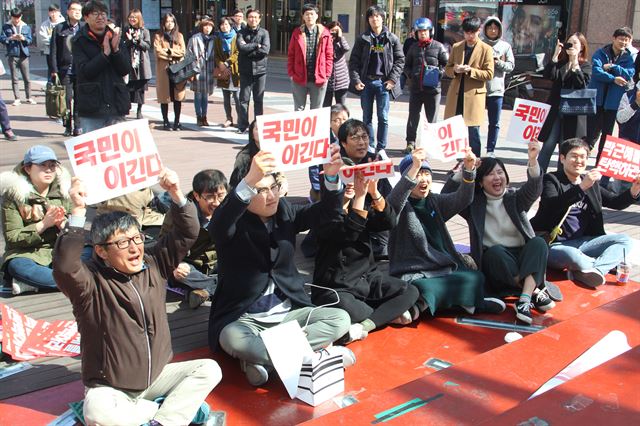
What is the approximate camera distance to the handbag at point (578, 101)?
799 cm

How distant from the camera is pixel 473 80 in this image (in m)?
8.70

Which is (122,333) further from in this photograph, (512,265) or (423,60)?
(423,60)

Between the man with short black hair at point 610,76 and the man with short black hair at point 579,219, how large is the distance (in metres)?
2.88

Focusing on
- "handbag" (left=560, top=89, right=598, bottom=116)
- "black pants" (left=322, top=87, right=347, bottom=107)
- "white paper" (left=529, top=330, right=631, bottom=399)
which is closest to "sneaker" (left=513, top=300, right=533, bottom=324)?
"white paper" (left=529, top=330, right=631, bottom=399)

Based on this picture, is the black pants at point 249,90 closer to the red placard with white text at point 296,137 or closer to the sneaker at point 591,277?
the sneaker at point 591,277

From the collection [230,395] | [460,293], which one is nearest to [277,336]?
[230,395]

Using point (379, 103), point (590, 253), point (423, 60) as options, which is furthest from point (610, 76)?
point (590, 253)

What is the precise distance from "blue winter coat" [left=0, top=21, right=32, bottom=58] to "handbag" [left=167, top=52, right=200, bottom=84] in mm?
3801

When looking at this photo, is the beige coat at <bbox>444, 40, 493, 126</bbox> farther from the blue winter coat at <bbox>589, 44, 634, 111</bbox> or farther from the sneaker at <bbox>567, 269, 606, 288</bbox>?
the sneaker at <bbox>567, 269, 606, 288</bbox>

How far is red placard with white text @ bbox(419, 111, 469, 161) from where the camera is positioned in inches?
194

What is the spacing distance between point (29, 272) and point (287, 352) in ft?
7.22

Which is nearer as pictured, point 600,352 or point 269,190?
point 600,352

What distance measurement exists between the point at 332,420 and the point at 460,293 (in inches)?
82.4

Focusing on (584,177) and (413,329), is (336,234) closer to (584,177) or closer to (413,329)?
(413,329)
